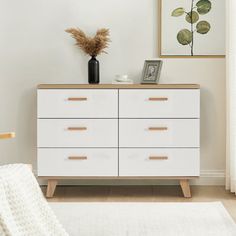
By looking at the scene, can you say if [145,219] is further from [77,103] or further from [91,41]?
[91,41]

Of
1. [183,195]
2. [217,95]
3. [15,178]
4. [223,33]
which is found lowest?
[183,195]

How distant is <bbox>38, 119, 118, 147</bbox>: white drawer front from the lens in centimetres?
494

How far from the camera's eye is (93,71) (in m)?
5.20

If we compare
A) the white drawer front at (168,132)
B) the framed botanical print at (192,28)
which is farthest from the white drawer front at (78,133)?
the framed botanical print at (192,28)

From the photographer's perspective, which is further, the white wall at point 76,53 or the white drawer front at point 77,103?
the white wall at point 76,53

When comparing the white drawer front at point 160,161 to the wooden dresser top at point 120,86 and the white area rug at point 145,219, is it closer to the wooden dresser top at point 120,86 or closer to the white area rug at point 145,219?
the white area rug at point 145,219

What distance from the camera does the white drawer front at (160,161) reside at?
4.94 m

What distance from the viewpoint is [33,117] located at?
17.8 feet

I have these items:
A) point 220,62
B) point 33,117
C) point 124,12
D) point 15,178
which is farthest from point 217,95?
point 15,178

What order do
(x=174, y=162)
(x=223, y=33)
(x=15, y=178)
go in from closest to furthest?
1. (x=15, y=178)
2. (x=174, y=162)
3. (x=223, y=33)

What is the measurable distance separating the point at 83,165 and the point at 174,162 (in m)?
0.69

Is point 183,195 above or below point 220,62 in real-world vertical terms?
below

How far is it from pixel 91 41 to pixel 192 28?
2.76ft

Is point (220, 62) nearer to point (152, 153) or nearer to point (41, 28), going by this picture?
point (152, 153)
